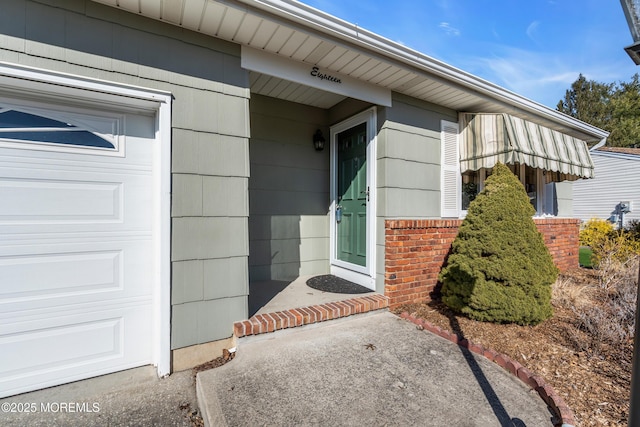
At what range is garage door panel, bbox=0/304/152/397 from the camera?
7.22 ft

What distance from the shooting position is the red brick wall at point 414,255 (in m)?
3.63

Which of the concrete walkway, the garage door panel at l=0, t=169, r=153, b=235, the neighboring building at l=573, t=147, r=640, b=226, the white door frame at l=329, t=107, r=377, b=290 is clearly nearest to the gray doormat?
the white door frame at l=329, t=107, r=377, b=290

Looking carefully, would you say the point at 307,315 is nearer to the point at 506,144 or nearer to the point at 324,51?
the point at 324,51

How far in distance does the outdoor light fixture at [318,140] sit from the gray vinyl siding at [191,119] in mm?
1863

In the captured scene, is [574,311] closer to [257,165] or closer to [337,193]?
[337,193]

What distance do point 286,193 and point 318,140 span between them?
930 mm

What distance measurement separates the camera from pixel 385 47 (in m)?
3.01

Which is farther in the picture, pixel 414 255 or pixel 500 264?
pixel 414 255

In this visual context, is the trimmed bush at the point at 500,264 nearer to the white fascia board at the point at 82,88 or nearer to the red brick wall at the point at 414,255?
the red brick wall at the point at 414,255

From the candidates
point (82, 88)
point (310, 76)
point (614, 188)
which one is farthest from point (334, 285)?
point (614, 188)

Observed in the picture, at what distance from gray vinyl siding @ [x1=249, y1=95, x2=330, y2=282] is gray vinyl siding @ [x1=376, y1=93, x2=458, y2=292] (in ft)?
3.93

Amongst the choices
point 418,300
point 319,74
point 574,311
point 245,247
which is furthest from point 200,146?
point 574,311

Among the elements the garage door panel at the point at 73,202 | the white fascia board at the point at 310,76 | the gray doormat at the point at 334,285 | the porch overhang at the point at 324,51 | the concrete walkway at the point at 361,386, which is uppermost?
the porch overhang at the point at 324,51

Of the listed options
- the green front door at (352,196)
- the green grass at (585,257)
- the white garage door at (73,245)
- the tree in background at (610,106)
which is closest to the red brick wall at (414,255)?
the green front door at (352,196)
